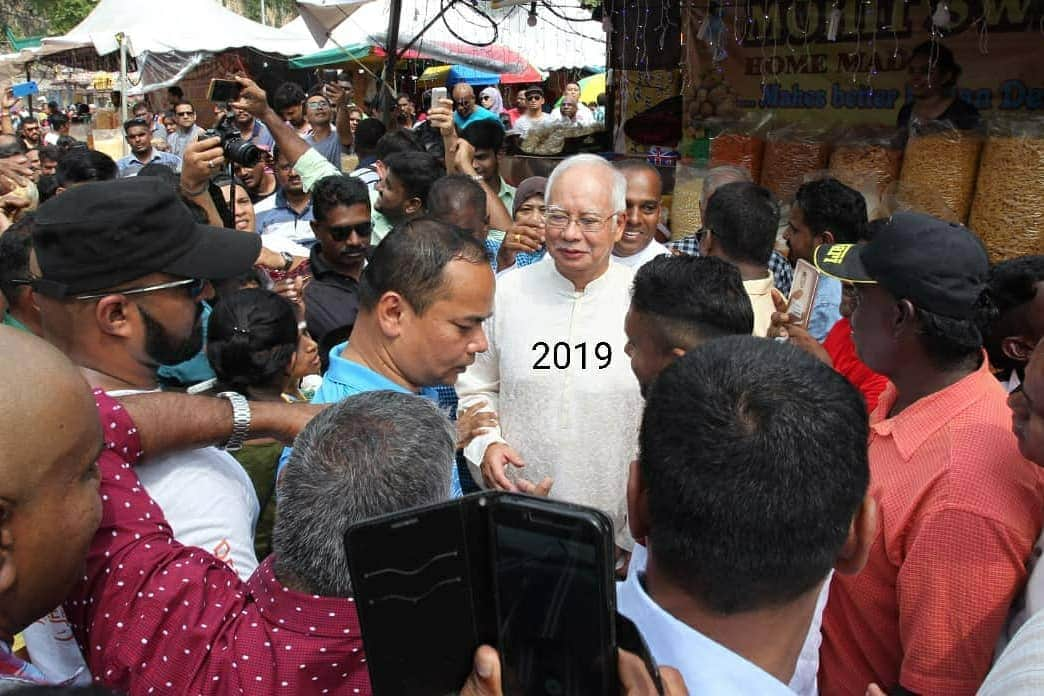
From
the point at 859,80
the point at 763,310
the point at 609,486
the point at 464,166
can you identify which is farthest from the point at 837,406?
the point at 859,80

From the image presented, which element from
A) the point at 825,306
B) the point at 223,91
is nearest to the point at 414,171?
the point at 223,91

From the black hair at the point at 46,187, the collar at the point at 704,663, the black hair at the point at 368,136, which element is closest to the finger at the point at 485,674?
the collar at the point at 704,663

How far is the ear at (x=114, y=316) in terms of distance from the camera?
1.59 meters

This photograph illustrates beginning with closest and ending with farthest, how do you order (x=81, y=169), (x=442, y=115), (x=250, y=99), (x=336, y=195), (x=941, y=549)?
(x=941, y=549) < (x=336, y=195) < (x=250, y=99) < (x=442, y=115) < (x=81, y=169)

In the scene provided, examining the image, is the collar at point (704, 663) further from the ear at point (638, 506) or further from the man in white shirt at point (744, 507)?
the ear at point (638, 506)

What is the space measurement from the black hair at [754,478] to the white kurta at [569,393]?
56.2 inches

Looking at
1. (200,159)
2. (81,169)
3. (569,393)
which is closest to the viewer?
(569,393)

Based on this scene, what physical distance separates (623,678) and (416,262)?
50.3 inches

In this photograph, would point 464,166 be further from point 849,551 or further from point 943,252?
point 849,551

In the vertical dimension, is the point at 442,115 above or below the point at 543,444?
above

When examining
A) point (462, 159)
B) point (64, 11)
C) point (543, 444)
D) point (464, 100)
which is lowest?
point (543, 444)

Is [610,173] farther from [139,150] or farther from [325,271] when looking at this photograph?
[139,150]

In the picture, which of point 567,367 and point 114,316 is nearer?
point 114,316

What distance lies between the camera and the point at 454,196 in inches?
142
